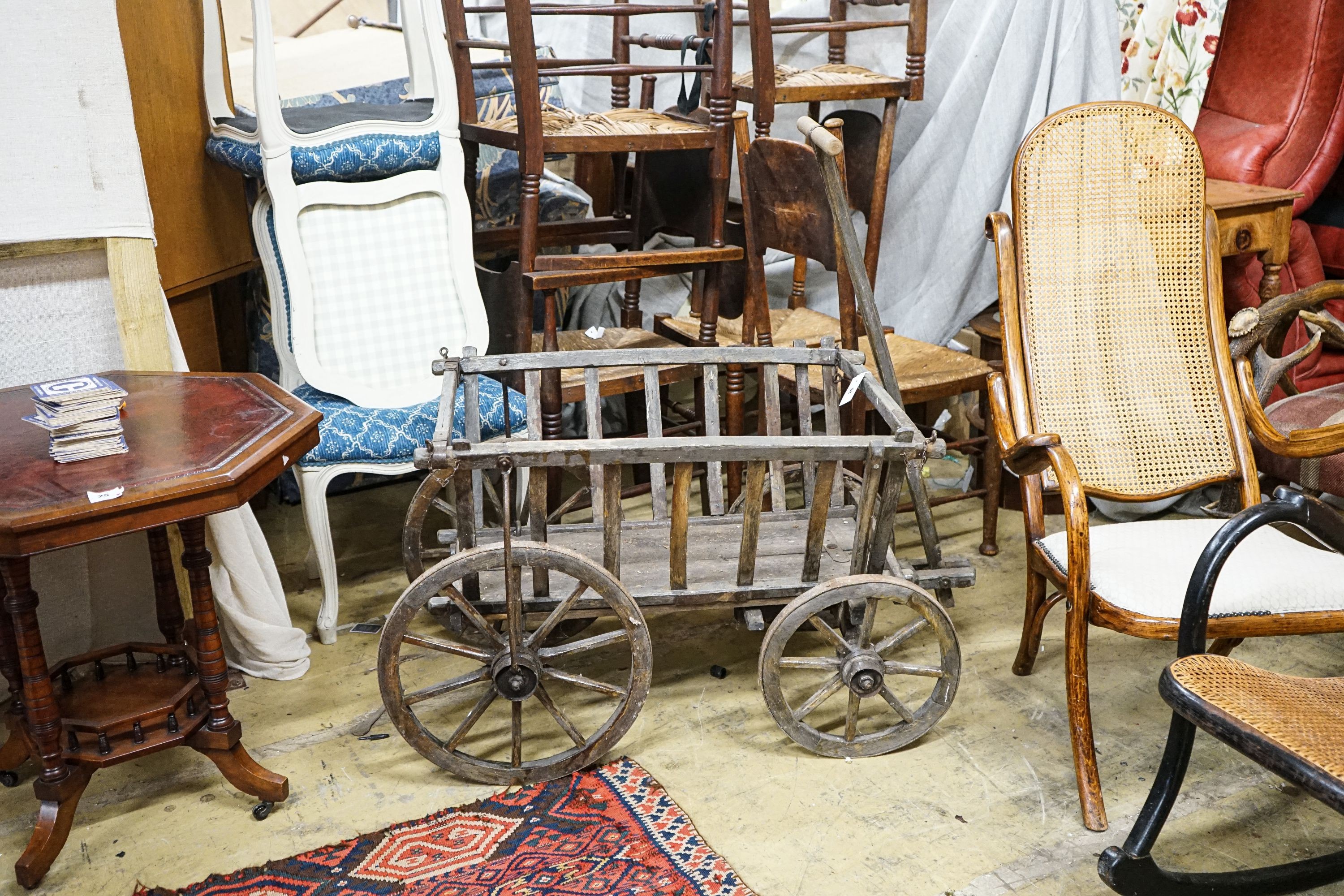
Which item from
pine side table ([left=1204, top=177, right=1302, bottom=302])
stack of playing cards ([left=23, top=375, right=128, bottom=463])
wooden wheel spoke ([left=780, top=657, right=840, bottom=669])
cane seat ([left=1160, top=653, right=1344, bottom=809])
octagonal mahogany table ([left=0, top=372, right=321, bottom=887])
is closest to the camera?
cane seat ([left=1160, top=653, right=1344, bottom=809])

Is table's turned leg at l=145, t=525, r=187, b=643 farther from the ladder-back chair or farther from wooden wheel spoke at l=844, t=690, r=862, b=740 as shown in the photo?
the ladder-back chair

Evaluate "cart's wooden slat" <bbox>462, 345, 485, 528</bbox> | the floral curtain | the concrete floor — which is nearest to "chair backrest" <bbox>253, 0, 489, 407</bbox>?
"cart's wooden slat" <bbox>462, 345, 485, 528</bbox>

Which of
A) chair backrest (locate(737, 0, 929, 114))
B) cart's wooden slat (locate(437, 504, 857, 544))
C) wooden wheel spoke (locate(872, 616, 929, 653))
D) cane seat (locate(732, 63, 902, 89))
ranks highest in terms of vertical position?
chair backrest (locate(737, 0, 929, 114))

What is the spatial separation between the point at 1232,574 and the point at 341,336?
2.39m

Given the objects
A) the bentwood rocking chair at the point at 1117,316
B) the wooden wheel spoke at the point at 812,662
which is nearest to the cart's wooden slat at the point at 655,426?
the wooden wheel spoke at the point at 812,662

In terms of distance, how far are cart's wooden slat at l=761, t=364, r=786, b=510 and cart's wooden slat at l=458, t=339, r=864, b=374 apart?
0.19 feet

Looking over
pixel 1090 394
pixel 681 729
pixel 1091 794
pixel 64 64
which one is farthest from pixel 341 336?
pixel 1091 794

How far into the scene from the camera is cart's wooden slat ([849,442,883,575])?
2439mm

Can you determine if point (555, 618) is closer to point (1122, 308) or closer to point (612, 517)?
point (612, 517)

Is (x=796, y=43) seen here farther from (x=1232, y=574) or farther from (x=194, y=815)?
(x=194, y=815)

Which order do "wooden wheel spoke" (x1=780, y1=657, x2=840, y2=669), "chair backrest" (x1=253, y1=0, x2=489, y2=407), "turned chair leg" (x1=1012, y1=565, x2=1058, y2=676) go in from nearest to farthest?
"wooden wheel spoke" (x1=780, y1=657, x2=840, y2=669) < "turned chair leg" (x1=1012, y1=565, x2=1058, y2=676) < "chair backrest" (x1=253, y1=0, x2=489, y2=407)

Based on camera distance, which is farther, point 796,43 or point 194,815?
point 796,43

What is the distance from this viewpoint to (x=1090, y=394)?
9.68ft

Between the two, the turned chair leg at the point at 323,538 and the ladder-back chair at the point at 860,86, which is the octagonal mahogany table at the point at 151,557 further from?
the ladder-back chair at the point at 860,86
